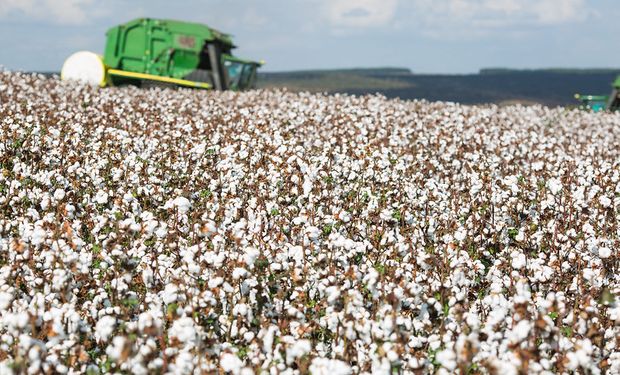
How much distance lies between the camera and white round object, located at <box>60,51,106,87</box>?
32.6 m

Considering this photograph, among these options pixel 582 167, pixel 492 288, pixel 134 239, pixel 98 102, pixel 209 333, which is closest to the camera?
pixel 209 333

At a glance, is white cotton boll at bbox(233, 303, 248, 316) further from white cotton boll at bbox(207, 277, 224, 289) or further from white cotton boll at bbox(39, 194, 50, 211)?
white cotton boll at bbox(39, 194, 50, 211)

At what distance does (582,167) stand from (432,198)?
4983 mm

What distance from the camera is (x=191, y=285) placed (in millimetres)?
6656

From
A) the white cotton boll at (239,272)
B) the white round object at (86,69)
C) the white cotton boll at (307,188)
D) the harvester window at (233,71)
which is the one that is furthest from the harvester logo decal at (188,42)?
the white cotton boll at (239,272)

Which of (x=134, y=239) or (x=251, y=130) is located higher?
(x=251, y=130)

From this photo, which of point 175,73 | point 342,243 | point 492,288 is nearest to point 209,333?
point 342,243

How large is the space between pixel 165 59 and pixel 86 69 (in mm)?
3664

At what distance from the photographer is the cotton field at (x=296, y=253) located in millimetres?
5691

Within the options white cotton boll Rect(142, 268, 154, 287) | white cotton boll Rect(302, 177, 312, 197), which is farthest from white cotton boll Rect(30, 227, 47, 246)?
white cotton boll Rect(302, 177, 312, 197)

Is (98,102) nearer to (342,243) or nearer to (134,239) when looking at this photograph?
(134,239)

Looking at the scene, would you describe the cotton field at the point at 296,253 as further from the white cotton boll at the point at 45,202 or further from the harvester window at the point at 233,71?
the harvester window at the point at 233,71

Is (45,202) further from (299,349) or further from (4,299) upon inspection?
(299,349)

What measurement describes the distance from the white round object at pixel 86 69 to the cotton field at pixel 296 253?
15131mm
